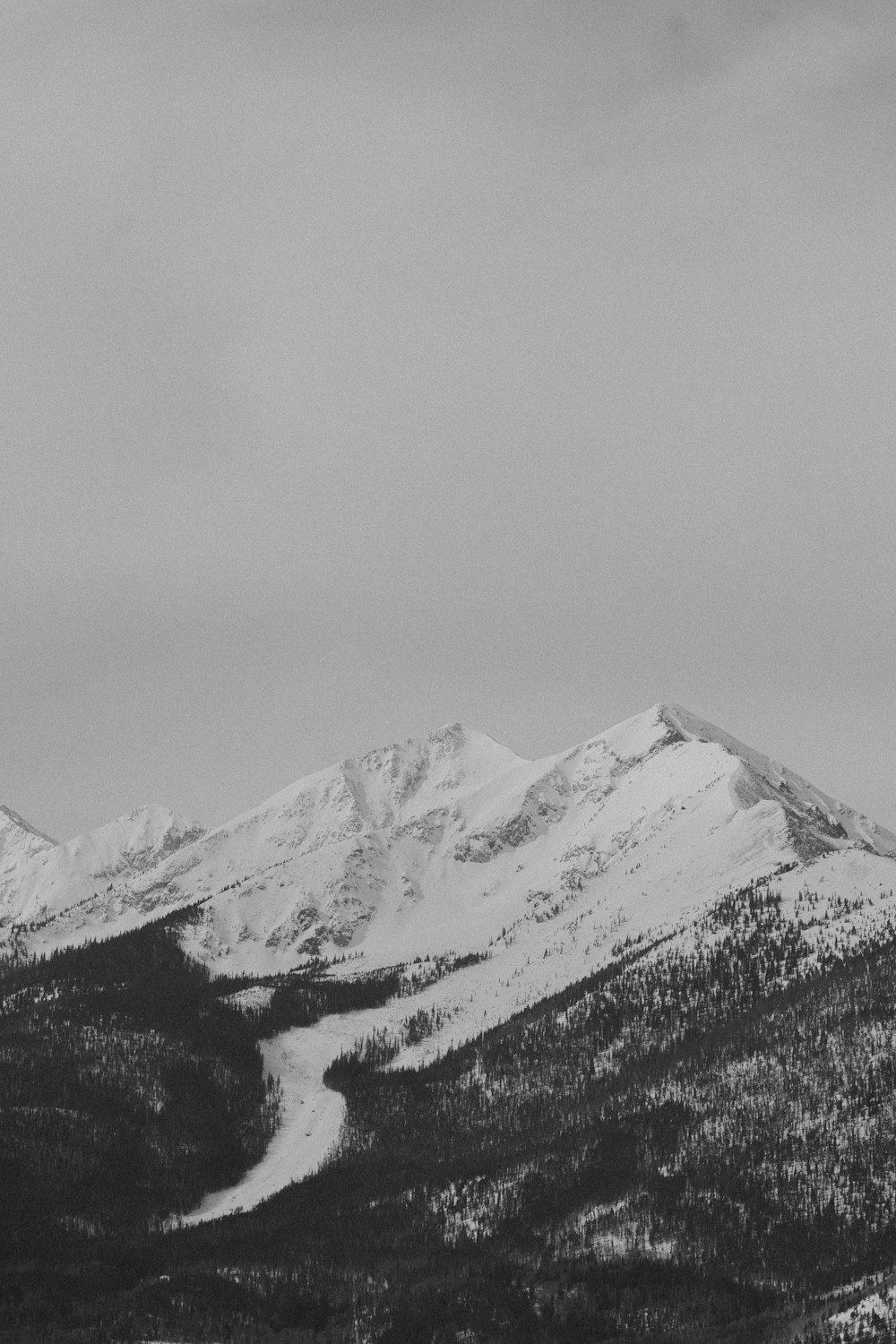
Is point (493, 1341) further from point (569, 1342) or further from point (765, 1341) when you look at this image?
point (765, 1341)

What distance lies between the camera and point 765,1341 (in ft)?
582

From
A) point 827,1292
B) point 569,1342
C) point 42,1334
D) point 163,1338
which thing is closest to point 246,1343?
point 163,1338

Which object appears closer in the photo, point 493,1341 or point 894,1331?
point 894,1331

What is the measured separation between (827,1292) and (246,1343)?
73431 millimetres

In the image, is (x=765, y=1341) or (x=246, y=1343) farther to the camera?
(x=246, y=1343)

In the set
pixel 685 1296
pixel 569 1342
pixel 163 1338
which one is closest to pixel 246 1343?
pixel 163 1338

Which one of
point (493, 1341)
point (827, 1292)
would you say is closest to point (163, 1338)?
point (493, 1341)

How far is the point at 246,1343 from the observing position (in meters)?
193

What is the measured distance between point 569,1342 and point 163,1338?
167 ft

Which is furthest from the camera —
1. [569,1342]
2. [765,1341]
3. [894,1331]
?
[569,1342]

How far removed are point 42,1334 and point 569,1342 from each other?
67053 mm

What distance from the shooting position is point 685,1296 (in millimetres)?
199375

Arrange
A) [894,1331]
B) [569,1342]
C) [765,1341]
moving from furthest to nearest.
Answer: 1. [569,1342]
2. [765,1341]
3. [894,1331]

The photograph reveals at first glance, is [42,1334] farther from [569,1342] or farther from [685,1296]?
[685,1296]
